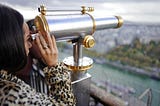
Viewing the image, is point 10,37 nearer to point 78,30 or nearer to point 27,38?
point 27,38

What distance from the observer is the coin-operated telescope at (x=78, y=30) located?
855 millimetres

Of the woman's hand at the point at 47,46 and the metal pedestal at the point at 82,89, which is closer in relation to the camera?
the woman's hand at the point at 47,46

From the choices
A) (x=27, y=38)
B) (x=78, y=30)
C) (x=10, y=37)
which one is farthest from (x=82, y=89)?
(x=10, y=37)

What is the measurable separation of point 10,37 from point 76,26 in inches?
15.4

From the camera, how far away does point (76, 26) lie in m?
0.92

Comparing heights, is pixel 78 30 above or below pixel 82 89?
above

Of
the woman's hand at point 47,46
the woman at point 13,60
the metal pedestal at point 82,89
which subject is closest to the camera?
the woman at point 13,60

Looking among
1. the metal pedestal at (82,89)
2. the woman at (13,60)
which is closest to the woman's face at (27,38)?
the woman at (13,60)

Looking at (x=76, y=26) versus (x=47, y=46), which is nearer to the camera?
(x=47, y=46)

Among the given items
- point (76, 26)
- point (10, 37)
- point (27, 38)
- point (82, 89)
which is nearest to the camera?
point (10, 37)

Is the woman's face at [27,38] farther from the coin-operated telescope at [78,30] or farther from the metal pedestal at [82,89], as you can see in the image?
the metal pedestal at [82,89]

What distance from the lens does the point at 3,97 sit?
53 centimetres

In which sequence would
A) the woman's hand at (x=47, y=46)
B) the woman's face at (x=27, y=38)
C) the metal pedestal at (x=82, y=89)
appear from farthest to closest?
the metal pedestal at (x=82, y=89)
the woman's hand at (x=47, y=46)
the woman's face at (x=27, y=38)

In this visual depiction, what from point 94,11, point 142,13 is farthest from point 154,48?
point 94,11
